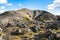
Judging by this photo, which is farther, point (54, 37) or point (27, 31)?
point (27, 31)

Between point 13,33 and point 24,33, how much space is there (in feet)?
41.2

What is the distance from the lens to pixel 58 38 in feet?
446

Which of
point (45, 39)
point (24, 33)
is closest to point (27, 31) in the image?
point (24, 33)

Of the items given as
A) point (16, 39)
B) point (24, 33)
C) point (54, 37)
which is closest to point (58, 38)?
point (54, 37)

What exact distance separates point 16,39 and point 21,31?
119 feet

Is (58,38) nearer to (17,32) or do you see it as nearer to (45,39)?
(45,39)

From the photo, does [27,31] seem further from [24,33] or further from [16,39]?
[16,39]

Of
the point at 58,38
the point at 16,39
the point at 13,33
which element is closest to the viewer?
the point at 58,38

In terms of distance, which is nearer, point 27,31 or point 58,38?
point 58,38

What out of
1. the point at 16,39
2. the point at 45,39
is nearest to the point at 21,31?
the point at 16,39

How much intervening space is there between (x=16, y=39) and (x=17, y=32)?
109 feet

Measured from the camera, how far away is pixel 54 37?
138 m

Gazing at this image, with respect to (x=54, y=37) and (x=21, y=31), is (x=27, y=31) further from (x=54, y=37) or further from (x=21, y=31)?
(x=54, y=37)

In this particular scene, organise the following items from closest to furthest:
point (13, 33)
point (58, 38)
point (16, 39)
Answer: point (58, 38) → point (16, 39) → point (13, 33)
